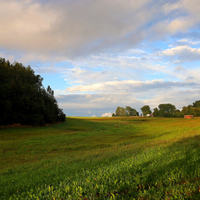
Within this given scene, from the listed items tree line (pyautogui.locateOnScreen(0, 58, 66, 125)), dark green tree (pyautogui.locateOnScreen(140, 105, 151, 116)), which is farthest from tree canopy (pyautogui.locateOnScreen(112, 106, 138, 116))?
tree line (pyautogui.locateOnScreen(0, 58, 66, 125))

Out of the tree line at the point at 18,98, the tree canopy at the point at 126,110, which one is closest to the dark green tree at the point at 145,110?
the tree canopy at the point at 126,110

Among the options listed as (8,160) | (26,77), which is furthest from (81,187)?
(26,77)

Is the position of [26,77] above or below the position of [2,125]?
above

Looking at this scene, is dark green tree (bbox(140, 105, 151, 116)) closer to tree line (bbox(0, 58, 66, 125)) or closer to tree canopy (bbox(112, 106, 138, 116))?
tree canopy (bbox(112, 106, 138, 116))

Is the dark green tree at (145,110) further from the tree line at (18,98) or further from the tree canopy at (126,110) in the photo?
the tree line at (18,98)

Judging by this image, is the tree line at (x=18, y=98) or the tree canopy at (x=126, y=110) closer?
the tree line at (x=18, y=98)

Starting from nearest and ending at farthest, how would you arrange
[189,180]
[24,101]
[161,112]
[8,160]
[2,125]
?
[189,180] < [8,160] < [2,125] < [24,101] < [161,112]

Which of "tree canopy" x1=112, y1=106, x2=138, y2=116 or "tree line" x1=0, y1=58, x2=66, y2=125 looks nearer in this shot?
"tree line" x1=0, y1=58, x2=66, y2=125

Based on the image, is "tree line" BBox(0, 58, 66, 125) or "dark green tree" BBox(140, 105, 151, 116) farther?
"dark green tree" BBox(140, 105, 151, 116)

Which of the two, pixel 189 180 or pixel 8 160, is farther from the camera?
pixel 8 160

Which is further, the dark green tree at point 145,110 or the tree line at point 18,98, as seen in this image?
the dark green tree at point 145,110

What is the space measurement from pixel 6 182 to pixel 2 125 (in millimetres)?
33740

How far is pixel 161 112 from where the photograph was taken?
13238 centimetres

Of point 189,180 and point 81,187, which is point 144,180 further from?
point 81,187
